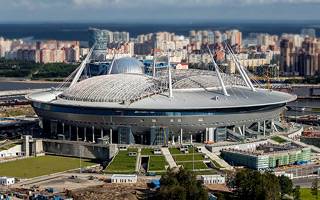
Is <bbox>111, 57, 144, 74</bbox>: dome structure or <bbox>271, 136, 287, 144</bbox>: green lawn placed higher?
<bbox>111, 57, 144, 74</bbox>: dome structure

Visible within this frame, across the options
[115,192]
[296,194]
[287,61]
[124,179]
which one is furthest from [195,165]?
[287,61]

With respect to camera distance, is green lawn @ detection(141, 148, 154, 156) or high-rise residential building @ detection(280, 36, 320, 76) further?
high-rise residential building @ detection(280, 36, 320, 76)

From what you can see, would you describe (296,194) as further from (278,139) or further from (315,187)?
(278,139)

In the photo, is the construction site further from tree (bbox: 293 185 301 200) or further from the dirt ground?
the dirt ground

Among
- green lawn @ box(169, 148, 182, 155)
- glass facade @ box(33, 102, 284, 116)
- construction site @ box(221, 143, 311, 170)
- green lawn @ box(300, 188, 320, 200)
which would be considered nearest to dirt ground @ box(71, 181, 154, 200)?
green lawn @ box(169, 148, 182, 155)

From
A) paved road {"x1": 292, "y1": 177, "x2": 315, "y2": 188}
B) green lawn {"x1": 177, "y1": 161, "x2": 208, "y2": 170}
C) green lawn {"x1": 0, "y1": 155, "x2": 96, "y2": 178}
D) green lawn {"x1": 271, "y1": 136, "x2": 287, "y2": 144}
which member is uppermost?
green lawn {"x1": 271, "y1": 136, "x2": 287, "y2": 144}
